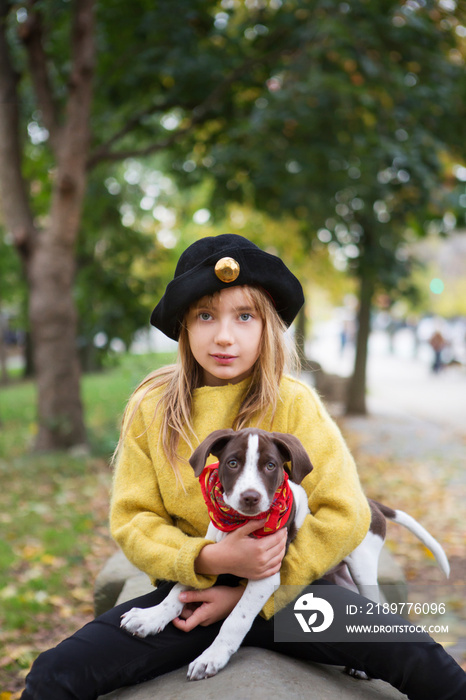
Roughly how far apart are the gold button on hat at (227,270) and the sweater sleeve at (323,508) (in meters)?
0.57

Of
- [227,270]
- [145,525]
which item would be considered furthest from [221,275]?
[145,525]

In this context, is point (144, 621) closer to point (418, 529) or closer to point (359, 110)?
point (418, 529)

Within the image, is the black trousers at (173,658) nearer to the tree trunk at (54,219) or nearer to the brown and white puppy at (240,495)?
the brown and white puppy at (240,495)

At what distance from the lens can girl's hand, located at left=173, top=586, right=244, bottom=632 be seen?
6.88 ft

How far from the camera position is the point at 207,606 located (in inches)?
83.1

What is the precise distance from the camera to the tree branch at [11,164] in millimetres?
8641

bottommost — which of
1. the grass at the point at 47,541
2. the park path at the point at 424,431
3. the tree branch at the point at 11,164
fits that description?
the park path at the point at 424,431

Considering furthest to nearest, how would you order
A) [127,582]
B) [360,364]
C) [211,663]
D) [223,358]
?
[360,364] < [127,582] < [223,358] < [211,663]

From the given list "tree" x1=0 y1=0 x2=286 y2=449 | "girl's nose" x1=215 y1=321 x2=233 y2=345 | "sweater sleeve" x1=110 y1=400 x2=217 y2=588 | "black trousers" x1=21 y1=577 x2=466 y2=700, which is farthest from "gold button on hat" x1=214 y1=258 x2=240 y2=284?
"tree" x1=0 y1=0 x2=286 y2=449

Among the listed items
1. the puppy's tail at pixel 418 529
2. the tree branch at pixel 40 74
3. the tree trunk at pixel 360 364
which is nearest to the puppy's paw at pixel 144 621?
the puppy's tail at pixel 418 529

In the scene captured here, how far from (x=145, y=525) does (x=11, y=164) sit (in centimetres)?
790

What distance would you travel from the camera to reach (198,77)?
9.07 meters

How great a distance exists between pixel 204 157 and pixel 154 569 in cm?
980

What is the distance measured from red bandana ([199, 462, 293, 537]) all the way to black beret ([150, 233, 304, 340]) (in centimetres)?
65
